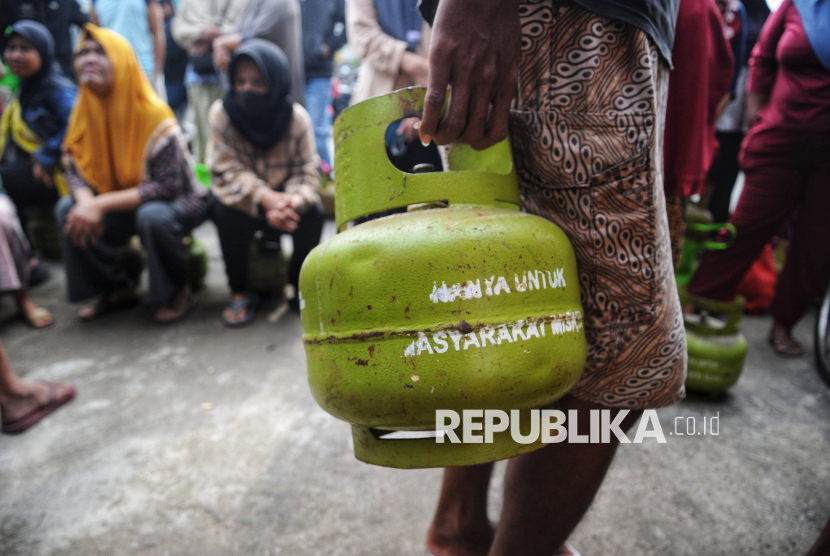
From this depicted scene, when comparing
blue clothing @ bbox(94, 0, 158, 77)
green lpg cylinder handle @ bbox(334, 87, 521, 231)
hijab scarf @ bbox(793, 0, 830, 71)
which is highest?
blue clothing @ bbox(94, 0, 158, 77)

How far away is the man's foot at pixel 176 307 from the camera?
8.95 ft

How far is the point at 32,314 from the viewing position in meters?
2.70

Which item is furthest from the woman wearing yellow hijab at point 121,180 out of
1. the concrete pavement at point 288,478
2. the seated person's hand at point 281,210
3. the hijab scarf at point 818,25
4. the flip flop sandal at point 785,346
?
the flip flop sandal at point 785,346

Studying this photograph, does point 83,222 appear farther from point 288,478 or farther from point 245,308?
point 288,478

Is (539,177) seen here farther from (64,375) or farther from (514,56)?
(64,375)

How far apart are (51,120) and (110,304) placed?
1442mm

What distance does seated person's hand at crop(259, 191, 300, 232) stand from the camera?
8.29ft

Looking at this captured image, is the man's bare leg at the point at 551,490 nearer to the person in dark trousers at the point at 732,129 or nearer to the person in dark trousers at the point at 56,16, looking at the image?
the person in dark trousers at the point at 732,129

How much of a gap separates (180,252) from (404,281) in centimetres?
253

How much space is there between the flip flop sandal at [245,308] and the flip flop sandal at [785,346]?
285 cm

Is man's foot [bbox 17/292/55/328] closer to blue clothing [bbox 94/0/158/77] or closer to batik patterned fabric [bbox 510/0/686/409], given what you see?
blue clothing [bbox 94/0/158/77]

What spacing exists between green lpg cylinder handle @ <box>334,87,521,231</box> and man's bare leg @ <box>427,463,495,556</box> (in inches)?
26.0

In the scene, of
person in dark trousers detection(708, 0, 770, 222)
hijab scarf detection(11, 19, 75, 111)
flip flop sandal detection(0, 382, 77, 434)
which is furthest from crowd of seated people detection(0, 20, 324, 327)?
person in dark trousers detection(708, 0, 770, 222)

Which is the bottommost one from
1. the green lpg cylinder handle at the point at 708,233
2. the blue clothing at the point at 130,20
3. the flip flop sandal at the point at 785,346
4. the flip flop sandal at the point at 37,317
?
the flip flop sandal at the point at 785,346
